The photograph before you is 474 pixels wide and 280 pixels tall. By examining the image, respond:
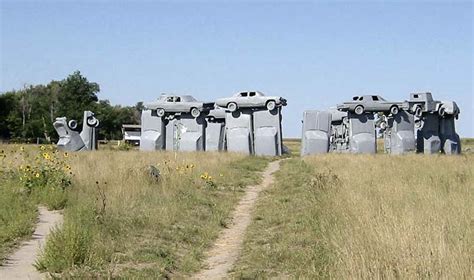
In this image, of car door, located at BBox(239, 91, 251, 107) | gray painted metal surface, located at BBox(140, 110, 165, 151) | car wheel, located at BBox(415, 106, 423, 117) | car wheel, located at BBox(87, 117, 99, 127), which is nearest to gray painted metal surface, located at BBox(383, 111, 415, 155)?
car wheel, located at BBox(415, 106, 423, 117)

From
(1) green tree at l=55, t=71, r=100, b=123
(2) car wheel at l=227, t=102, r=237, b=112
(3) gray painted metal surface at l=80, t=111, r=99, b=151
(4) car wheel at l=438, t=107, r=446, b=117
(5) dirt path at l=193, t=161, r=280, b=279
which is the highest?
(1) green tree at l=55, t=71, r=100, b=123

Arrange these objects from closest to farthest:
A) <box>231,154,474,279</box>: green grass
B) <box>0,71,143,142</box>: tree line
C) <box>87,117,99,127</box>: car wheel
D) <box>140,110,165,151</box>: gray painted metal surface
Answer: <box>231,154,474,279</box>: green grass
<box>140,110,165,151</box>: gray painted metal surface
<box>87,117,99,127</box>: car wheel
<box>0,71,143,142</box>: tree line

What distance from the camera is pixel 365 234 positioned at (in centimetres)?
745

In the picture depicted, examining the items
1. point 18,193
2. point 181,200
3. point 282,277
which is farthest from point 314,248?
point 18,193

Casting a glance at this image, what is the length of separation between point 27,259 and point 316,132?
35.4 m

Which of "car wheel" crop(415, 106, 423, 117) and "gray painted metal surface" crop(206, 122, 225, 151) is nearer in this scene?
"car wheel" crop(415, 106, 423, 117)

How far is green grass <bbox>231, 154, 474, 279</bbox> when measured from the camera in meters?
5.94

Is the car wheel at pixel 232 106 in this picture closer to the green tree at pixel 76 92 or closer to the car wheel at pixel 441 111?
the car wheel at pixel 441 111

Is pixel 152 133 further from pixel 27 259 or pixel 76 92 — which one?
pixel 76 92

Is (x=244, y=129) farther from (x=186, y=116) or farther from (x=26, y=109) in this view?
(x=26, y=109)

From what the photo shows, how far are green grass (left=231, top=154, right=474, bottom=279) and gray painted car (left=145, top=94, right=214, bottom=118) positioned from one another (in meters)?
28.0

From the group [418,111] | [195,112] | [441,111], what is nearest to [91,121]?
[195,112]

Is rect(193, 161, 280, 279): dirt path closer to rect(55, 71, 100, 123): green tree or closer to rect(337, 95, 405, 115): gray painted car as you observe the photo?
rect(337, 95, 405, 115): gray painted car

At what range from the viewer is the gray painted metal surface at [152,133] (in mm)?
43688
